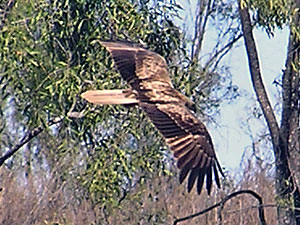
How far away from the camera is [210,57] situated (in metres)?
14.3

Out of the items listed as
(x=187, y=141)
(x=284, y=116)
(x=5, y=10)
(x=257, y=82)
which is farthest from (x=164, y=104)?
(x=257, y=82)

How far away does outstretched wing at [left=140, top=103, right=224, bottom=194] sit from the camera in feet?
19.4

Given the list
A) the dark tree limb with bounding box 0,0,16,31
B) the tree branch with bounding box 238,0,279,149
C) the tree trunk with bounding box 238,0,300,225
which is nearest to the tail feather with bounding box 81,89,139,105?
the dark tree limb with bounding box 0,0,16,31

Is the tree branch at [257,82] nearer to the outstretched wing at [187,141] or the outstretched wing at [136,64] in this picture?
the outstretched wing at [136,64]

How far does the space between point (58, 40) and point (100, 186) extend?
3.41 ft

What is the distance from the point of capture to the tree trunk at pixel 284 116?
8.90 meters

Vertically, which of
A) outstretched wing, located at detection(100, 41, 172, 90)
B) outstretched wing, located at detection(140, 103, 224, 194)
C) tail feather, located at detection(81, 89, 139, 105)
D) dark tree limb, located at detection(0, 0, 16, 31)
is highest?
dark tree limb, located at detection(0, 0, 16, 31)

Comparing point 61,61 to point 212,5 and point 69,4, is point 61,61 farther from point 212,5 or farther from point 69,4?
point 212,5

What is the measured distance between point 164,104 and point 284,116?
323cm

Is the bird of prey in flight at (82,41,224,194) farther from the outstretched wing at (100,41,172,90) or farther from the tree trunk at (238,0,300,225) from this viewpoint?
the tree trunk at (238,0,300,225)

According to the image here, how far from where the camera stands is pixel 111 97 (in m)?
6.58

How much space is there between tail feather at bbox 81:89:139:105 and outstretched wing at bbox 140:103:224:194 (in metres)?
0.10

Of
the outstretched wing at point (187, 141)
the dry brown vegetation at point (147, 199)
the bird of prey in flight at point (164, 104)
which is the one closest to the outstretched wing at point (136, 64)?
the bird of prey in flight at point (164, 104)

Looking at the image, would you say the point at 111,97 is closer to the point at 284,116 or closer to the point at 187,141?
the point at 187,141
